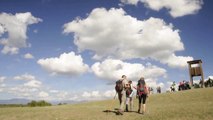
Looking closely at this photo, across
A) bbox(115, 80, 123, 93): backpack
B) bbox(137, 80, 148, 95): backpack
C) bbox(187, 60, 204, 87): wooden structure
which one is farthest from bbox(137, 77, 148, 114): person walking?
bbox(187, 60, 204, 87): wooden structure

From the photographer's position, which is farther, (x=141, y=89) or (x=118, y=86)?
(x=118, y=86)

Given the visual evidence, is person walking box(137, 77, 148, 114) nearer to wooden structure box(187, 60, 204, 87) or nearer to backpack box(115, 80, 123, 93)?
backpack box(115, 80, 123, 93)

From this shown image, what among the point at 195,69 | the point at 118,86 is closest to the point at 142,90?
the point at 118,86

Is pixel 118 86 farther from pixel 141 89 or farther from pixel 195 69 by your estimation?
pixel 195 69

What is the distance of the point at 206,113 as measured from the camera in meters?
18.0

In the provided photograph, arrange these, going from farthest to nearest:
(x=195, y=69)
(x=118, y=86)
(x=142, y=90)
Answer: (x=195, y=69) < (x=118, y=86) < (x=142, y=90)

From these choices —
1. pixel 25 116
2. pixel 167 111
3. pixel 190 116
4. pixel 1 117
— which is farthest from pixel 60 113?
pixel 190 116

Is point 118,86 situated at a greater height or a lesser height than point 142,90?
greater

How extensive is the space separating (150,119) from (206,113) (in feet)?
11.9

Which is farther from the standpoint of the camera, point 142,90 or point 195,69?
point 195,69

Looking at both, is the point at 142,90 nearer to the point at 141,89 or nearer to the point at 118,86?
the point at 141,89

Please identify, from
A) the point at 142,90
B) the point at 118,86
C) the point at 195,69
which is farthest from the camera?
the point at 195,69

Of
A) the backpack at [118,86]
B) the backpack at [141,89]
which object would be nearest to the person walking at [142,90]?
the backpack at [141,89]

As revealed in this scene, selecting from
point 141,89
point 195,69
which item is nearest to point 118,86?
point 141,89
